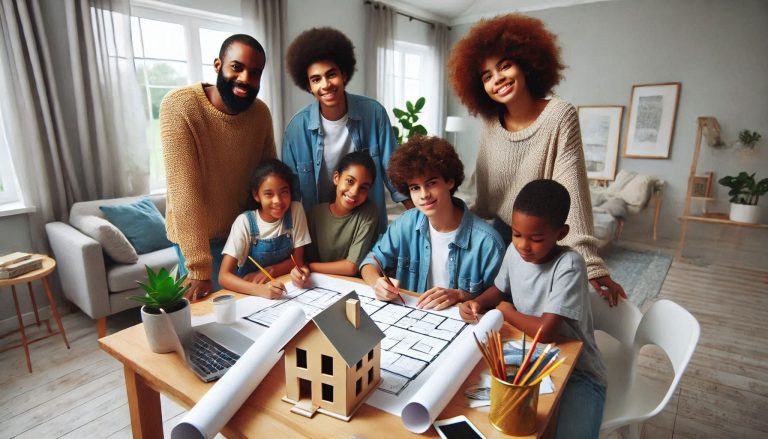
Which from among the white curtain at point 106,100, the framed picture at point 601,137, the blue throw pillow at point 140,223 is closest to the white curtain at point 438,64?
the framed picture at point 601,137

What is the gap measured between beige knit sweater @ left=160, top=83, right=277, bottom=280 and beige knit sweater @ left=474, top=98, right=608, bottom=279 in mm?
871

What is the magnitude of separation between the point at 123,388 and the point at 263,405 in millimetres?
1796

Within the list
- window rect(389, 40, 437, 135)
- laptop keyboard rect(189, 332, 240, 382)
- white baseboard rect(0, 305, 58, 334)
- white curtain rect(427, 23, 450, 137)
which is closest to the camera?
laptop keyboard rect(189, 332, 240, 382)

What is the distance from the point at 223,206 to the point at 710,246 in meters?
5.44

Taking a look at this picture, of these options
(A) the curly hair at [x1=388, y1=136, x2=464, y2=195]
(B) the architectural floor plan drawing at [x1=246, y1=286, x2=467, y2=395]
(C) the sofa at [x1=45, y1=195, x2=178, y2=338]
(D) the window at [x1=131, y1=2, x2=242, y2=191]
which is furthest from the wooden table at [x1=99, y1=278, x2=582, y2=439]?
(D) the window at [x1=131, y1=2, x2=242, y2=191]

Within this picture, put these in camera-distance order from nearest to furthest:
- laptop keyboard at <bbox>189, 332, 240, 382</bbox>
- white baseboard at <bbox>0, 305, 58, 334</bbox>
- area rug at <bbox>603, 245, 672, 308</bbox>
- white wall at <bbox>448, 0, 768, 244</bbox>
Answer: laptop keyboard at <bbox>189, 332, 240, 382</bbox> → white baseboard at <bbox>0, 305, 58, 334</bbox> → area rug at <bbox>603, 245, 672, 308</bbox> → white wall at <bbox>448, 0, 768, 244</bbox>

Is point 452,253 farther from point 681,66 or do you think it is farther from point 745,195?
point 681,66

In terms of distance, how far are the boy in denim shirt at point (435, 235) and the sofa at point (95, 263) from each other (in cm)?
185

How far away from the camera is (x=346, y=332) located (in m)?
0.78

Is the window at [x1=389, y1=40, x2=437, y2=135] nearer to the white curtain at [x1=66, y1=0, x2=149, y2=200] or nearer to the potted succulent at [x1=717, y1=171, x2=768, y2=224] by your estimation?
the white curtain at [x1=66, y1=0, x2=149, y2=200]

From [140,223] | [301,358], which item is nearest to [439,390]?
[301,358]

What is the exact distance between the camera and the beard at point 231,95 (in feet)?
4.58

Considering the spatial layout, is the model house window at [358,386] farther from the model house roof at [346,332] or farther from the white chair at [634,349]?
the white chair at [634,349]

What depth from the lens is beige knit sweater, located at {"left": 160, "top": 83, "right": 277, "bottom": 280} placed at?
4.44ft
